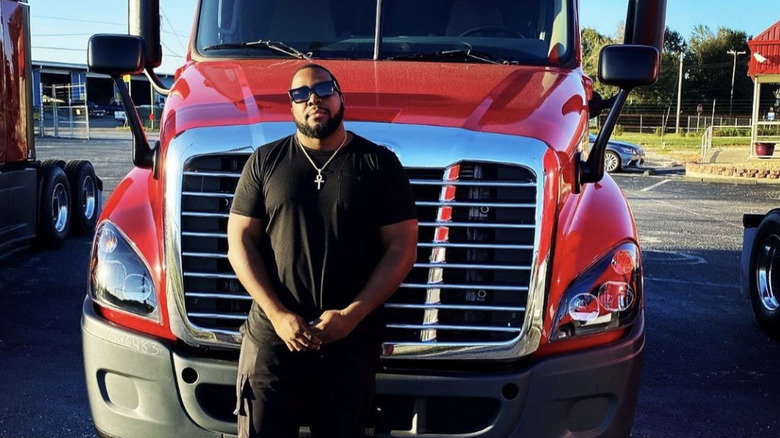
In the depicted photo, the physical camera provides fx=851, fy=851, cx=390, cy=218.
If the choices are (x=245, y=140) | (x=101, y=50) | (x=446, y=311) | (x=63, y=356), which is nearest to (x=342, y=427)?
(x=446, y=311)

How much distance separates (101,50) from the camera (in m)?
3.94

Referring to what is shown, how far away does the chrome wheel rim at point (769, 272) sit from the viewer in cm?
648

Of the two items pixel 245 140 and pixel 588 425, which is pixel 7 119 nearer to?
pixel 245 140

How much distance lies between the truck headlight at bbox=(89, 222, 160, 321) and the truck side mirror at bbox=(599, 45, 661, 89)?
215 centimetres

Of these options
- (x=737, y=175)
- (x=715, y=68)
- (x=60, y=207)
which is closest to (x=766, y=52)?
(x=737, y=175)

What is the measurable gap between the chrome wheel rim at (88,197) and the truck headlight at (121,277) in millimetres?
7735

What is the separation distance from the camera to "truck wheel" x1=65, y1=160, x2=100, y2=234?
10508mm

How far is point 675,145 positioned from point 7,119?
3697cm

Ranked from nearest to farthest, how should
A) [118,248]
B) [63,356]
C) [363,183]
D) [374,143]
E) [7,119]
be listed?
[363,183] → [374,143] → [118,248] → [63,356] → [7,119]

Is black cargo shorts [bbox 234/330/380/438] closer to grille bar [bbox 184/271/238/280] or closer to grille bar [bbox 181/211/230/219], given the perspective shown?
grille bar [bbox 184/271/238/280]

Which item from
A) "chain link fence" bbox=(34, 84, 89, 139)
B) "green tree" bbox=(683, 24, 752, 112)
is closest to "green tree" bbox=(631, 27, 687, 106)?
"green tree" bbox=(683, 24, 752, 112)

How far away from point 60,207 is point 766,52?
25.3 m

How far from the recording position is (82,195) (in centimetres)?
1066

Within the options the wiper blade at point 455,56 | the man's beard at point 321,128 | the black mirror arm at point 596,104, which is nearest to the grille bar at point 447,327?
the man's beard at point 321,128
